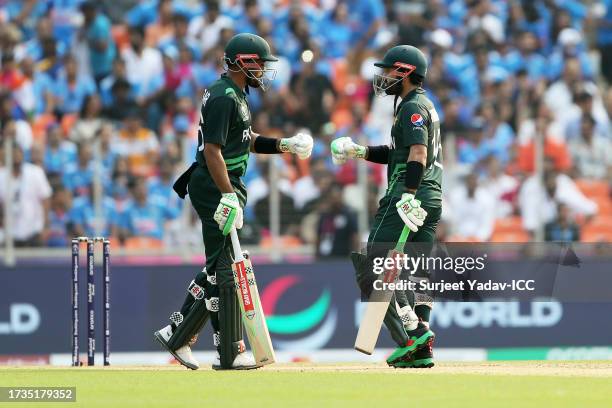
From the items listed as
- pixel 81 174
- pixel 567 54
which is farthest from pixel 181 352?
pixel 567 54

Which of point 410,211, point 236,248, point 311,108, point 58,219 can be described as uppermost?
A: point 311,108

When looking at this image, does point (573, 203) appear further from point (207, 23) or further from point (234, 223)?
point (234, 223)

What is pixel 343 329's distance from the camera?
15.3m

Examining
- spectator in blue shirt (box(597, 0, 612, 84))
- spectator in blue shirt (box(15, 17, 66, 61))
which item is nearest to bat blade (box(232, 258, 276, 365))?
spectator in blue shirt (box(15, 17, 66, 61))

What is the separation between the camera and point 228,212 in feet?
31.2

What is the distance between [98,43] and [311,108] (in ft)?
9.54

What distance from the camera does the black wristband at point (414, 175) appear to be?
955cm

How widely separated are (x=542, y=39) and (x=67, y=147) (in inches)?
299

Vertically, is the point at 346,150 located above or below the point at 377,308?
above

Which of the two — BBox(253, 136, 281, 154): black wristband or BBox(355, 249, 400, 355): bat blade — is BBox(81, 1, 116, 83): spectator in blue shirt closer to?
BBox(253, 136, 281, 154): black wristband

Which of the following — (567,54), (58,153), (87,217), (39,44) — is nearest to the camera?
(87,217)

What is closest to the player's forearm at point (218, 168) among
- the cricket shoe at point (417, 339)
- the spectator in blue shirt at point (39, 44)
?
the cricket shoe at point (417, 339)

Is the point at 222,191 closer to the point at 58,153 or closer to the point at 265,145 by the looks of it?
the point at 265,145

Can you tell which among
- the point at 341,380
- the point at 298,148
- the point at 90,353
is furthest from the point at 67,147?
the point at 341,380
